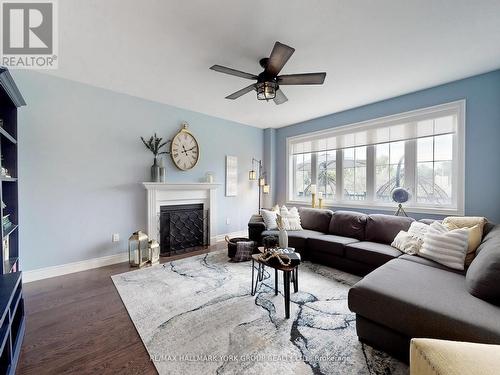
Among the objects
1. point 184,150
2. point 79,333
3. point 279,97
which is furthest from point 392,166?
point 79,333

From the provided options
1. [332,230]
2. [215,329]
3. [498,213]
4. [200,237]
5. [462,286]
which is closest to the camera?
[462,286]

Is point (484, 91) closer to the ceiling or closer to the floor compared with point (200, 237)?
closer to the ceiling

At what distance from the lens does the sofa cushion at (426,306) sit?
1.28m

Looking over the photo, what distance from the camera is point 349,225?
3.47 meters

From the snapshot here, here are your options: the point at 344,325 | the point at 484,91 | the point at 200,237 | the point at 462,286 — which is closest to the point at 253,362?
the point at 344,325

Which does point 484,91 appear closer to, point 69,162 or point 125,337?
point 125,337

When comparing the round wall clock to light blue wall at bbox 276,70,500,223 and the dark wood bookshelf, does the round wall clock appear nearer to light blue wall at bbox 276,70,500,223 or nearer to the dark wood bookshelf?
the dark wood bookshelf

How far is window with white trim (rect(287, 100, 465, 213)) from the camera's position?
3.12 m

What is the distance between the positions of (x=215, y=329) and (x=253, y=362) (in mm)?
465

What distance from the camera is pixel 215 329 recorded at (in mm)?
1832

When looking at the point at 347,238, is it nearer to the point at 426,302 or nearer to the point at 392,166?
the point at 392,166

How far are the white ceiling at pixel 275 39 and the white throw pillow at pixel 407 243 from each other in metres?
2.10

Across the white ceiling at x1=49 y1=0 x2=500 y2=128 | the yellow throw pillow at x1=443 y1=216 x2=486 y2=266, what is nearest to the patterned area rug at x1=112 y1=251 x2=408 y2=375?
the yellow throw pillow at x1=443 y1=216 x2=486 y2=266

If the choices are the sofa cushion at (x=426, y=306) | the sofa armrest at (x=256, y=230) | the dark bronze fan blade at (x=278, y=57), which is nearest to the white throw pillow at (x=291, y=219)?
the sofa armrest at (x=256, y=230)
